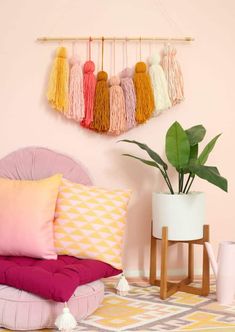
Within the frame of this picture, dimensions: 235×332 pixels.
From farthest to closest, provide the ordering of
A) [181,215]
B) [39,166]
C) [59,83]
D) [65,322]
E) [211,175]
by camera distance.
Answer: [59,83] < [39,166] < [181,215] < [211,175] < [65,322]

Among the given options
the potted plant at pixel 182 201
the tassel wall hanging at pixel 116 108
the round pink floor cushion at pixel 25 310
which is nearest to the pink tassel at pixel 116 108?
Answer: the tassel wall hanging at pixel 116 108

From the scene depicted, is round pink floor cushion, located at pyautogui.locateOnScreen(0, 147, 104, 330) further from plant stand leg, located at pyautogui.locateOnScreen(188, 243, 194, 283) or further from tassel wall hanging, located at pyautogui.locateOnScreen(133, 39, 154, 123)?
tassel wall hanging, located at pyautogui.locateOnScreen(133, 39, 154, 123)

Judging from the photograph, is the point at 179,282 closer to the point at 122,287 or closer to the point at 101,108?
the point at 122,287

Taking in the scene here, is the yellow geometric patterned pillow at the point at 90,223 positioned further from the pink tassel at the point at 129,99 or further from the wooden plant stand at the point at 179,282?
the pink tassel at the point at 129,99

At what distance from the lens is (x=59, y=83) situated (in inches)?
122

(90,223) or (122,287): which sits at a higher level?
(90,223)

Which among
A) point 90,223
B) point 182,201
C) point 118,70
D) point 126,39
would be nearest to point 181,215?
point 182,201

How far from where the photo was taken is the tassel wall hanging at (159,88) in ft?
10.3

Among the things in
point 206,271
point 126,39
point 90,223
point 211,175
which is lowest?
point 206,271

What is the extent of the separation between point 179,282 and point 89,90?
119cm

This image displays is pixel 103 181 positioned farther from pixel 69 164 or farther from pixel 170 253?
pixel 170 253

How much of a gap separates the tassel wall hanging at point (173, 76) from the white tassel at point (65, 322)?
147 cm

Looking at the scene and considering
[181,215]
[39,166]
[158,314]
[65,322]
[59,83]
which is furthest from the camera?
[59,83]

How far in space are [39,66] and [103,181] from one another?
29.9 inches
